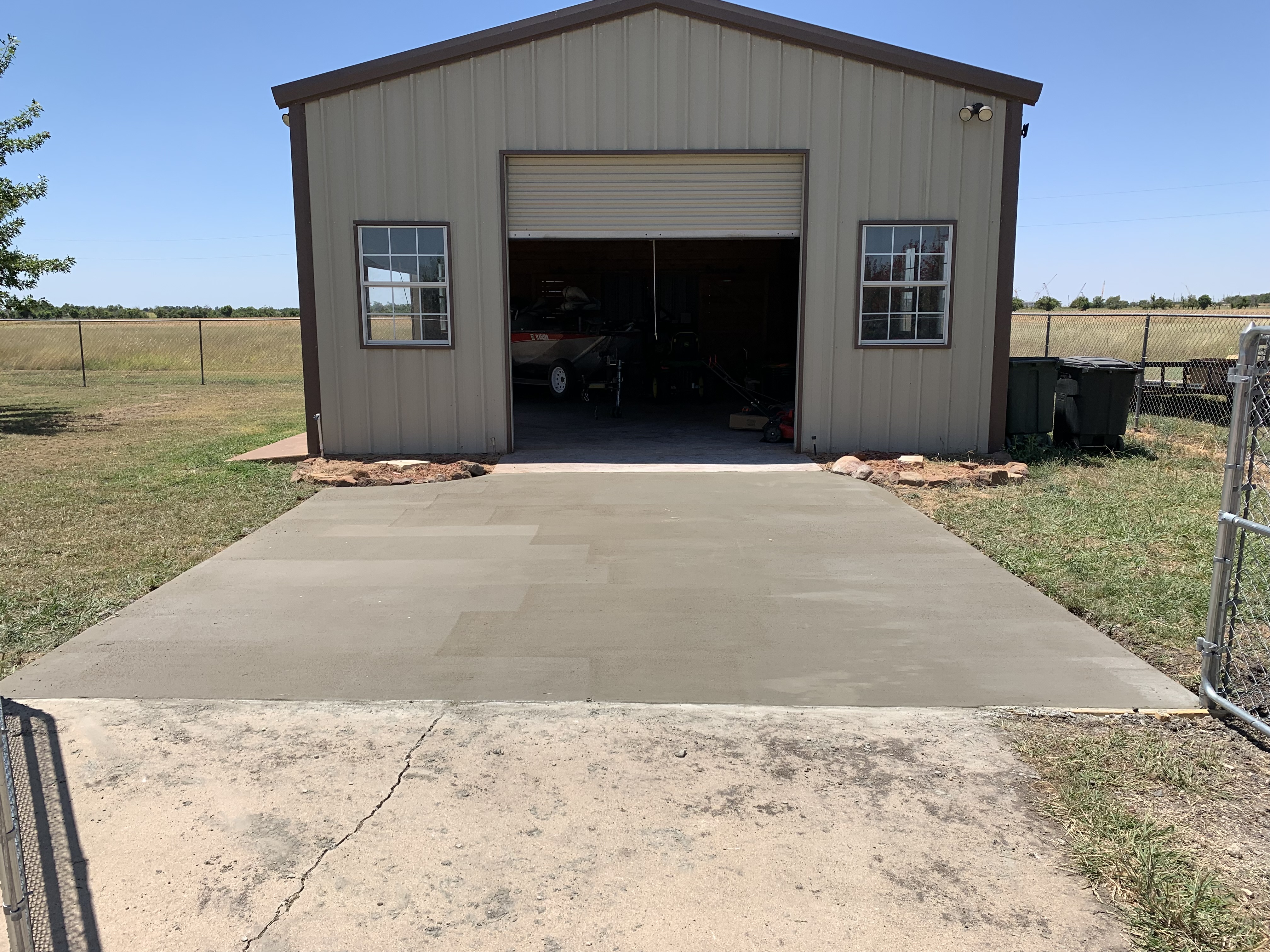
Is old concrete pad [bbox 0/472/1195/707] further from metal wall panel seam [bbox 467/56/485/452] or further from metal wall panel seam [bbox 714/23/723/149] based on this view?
metal wall panel seam [bbox 714/23/723/149]

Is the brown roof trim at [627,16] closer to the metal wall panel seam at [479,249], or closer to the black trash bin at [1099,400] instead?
the metal wall panel seam at [479,249]

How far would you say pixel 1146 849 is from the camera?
10.8ft

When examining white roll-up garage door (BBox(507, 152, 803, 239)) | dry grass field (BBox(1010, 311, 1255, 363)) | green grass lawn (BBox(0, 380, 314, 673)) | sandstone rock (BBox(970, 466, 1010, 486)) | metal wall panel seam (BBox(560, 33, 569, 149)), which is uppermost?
metal wall panel seam (BBox(560, 33, 569, 149))

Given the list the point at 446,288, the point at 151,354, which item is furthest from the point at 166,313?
the point at 446,288

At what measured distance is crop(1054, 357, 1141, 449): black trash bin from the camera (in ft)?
39.7

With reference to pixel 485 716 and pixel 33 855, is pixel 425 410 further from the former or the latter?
pixel 33 855

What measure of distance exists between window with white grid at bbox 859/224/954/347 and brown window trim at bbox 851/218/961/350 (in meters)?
0.01

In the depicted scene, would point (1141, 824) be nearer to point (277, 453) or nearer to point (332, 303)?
point (332, 303)

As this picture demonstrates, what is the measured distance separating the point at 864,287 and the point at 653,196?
110 inches

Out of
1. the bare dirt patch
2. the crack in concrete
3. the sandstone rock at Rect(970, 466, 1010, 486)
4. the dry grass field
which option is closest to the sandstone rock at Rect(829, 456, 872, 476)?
the sandstone rock at Rect(970, 466, 1010, 486)

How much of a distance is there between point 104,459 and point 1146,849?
480 inches

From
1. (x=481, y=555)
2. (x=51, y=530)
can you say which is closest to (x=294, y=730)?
(x=481, y=555)

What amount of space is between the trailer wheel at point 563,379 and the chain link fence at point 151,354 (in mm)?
9213

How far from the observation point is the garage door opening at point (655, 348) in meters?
13.5
